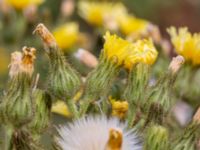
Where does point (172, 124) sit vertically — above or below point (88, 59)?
below

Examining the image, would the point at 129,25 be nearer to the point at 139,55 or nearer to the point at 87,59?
the point at 87,59

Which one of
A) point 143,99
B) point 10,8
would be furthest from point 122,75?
point 10,8

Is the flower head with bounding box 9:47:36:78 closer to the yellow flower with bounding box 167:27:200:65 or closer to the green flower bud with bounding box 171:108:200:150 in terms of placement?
the green flower bud with bounding box 171:108:200:150

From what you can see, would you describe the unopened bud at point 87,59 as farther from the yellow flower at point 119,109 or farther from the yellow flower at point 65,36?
the yellow flower at point 65,36

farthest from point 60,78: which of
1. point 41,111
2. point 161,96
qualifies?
point 161,96

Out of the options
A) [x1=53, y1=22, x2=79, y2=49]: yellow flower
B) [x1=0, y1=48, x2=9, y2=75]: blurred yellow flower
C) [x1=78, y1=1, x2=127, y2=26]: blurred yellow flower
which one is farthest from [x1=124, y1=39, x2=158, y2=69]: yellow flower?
[x1=0, y1=48, x2=9, y2=75]: blurred yellow flower

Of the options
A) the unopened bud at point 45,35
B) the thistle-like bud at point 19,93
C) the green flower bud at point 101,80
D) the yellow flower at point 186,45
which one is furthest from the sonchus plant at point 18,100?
the yellow flower at point 186,45

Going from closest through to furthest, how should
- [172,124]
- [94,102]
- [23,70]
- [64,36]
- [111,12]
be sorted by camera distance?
[23,70] < [94,102] < [172,124] < [64,36] < [111,12]

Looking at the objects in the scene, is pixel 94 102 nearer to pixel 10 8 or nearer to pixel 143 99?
pixel 143 99
